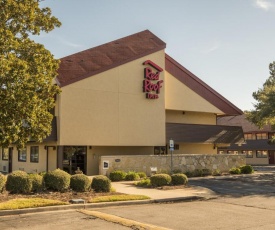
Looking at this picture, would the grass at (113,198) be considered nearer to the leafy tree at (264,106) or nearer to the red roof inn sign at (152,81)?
the red roof inn sign at (152,81)

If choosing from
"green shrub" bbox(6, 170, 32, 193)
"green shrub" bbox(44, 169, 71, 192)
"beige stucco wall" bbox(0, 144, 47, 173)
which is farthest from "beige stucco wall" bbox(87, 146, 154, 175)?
"green shrub" bbox(6, 170, 32, 193)

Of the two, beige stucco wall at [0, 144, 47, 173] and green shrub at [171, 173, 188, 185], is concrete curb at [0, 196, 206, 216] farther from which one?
beige stucco wall at [0, 144, 47, 173]

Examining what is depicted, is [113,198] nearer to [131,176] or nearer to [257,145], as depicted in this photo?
[131,176]

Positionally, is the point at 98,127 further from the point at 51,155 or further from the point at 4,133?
the point at 4,133

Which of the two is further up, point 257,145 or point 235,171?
point 257,145

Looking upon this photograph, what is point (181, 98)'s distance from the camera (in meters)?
34.8

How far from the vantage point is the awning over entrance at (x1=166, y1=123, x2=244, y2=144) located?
33447 millimetres

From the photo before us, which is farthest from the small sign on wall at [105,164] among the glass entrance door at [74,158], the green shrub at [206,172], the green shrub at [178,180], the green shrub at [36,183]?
the green shrub at [36,183]

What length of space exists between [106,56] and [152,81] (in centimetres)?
453

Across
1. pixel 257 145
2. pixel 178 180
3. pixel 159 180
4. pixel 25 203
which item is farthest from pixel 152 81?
pixel 257 145

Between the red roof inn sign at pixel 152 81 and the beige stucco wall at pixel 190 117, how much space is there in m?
4.25

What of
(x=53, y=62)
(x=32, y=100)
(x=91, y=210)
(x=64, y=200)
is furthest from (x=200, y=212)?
(x=53, y=62)

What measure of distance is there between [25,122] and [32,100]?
1.28 meters

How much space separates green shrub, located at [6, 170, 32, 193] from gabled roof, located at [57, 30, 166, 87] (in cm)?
1203
